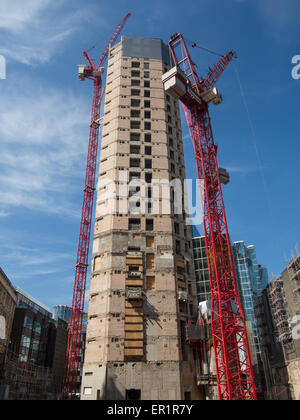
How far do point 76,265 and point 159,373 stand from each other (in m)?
42.8

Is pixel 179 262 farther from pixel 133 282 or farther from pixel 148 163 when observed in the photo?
pixel 148 163

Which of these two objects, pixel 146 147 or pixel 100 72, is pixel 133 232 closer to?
pixel 146 147

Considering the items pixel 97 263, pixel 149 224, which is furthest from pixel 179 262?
pixel 97 263

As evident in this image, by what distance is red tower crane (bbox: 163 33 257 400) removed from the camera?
142 ft

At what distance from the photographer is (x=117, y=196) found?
54.7m

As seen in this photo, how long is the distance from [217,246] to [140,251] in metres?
12.5

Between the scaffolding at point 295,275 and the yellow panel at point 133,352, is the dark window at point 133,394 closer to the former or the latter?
the yellow panel at point 133,352

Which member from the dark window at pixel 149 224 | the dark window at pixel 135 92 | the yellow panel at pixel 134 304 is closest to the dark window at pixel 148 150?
the dark window at pixel 135 92

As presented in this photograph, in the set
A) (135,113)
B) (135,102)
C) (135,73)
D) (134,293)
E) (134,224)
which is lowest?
(134,293)

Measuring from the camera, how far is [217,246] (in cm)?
5262
